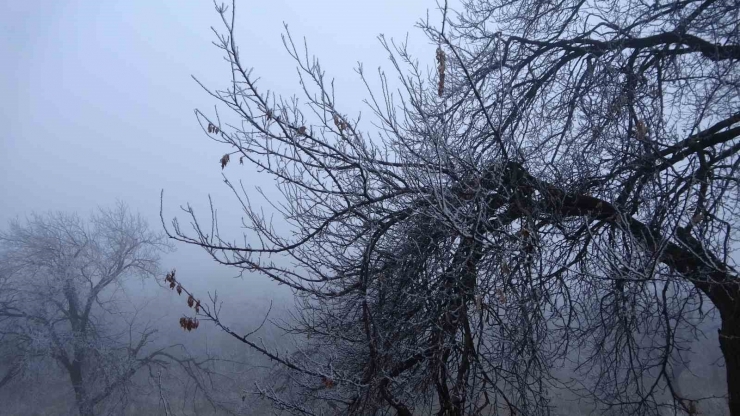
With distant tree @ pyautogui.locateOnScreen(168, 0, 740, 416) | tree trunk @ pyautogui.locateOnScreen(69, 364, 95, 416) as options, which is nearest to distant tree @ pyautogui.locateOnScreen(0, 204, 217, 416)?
tree trunk @ pyautogui.locateOnScreen(69, 364, 95, 416)

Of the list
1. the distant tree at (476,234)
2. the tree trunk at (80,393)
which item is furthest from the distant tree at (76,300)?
the distant tree at (476,234)

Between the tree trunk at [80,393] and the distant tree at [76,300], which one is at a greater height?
the distant tree at [76,300]

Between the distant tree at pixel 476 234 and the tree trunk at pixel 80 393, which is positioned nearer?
the distant tree at pixel 476 234

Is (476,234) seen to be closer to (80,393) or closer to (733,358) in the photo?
(733,358)

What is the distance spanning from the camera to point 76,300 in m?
17.3

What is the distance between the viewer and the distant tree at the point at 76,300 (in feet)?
51.6

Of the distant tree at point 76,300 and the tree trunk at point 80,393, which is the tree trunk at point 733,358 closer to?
the distant tree at point 76,300

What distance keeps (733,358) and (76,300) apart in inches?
724

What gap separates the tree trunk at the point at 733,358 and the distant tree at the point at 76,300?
14.5 metres

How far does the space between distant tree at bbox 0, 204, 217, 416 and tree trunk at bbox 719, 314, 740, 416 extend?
1446cm

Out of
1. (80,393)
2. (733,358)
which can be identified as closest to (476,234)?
(733,358)

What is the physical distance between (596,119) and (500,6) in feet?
6.98

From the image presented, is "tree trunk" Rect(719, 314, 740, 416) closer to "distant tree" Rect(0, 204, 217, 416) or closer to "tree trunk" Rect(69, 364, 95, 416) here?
"distant tree" Rect(0, 204, 217, 416)

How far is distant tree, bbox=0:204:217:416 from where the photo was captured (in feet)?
51.6
